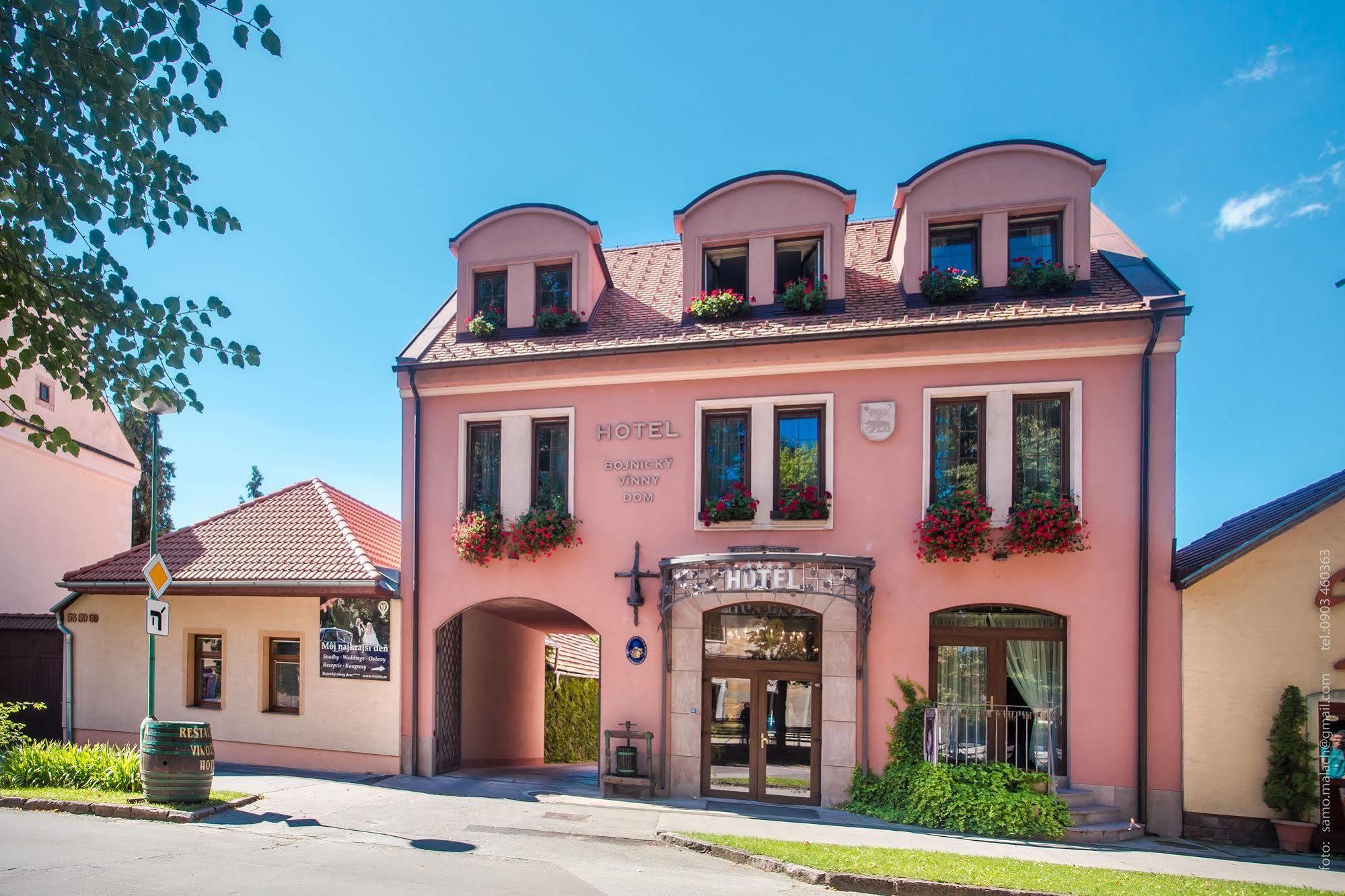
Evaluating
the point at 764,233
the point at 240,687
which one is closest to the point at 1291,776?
the point at 764,233

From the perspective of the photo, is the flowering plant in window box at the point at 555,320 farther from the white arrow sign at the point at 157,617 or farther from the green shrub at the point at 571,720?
the green shrub at the point at 571,720

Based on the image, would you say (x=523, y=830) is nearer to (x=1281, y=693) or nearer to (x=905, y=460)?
(x=905, y=460)

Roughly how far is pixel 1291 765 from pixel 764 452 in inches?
313

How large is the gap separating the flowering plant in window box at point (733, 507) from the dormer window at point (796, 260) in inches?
137

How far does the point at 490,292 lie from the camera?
15.5 meters

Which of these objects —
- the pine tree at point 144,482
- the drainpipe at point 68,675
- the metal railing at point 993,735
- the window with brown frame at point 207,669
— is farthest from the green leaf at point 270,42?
the pine tree at point 144,482

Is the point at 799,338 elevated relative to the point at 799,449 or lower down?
elevated

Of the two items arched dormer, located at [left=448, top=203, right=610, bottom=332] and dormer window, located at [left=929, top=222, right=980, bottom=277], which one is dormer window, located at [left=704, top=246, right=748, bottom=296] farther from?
dormer window, located at [left=929, top=222, right=980, bottom=277]

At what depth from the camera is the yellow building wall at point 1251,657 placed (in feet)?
36.7

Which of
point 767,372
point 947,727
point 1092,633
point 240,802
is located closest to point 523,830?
point 240,802

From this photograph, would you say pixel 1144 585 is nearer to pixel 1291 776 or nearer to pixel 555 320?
pixel 1291 776

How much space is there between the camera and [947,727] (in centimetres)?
1216

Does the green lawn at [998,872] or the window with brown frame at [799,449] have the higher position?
the window with brown frame at [799,449]

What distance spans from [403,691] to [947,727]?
28.5ft
